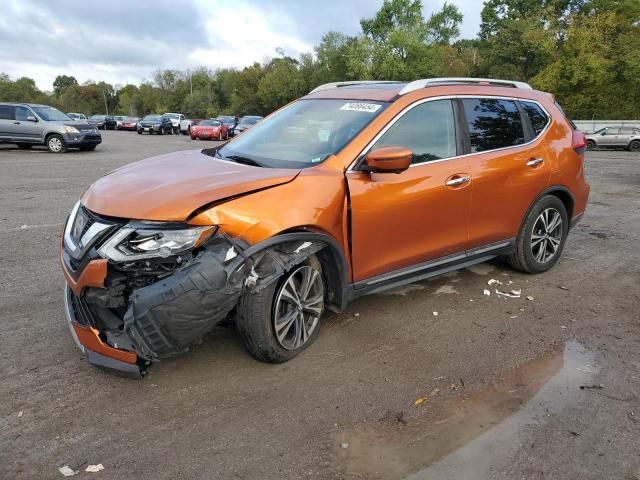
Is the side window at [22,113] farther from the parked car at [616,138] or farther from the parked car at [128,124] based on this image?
the parked car at [128,124]

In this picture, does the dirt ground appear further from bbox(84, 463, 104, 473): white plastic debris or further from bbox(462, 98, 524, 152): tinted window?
bbox(462, 98, 524, 152): tinted window

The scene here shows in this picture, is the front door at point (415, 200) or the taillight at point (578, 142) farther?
the taillight at point (578, 142)

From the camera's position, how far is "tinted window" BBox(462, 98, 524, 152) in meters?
4.30

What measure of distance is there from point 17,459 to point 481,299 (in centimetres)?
360

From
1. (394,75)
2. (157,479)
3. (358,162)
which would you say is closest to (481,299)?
(358,162)

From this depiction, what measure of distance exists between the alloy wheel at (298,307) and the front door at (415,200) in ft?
1.07

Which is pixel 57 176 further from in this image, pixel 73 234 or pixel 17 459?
pixel 17 459

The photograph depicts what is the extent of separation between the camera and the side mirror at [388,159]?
333 cm

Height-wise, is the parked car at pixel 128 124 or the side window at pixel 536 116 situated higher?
the parked car at pixel 128 124

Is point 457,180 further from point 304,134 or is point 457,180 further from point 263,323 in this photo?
point 263,323

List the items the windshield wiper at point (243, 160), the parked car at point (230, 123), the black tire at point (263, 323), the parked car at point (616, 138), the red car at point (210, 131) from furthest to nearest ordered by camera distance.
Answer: the parked car at point (230, 123) → the red car at point (210, 131) → the parked car at point (616, 138) → the windshield wiper at point (243, 160) → the black tire at point (263, 323)

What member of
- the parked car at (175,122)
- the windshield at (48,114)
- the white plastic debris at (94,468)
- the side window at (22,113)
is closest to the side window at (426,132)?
the white plastic debris at (94,468)

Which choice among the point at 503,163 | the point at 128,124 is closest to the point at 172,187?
the point at 503,163

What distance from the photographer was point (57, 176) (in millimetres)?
11773
